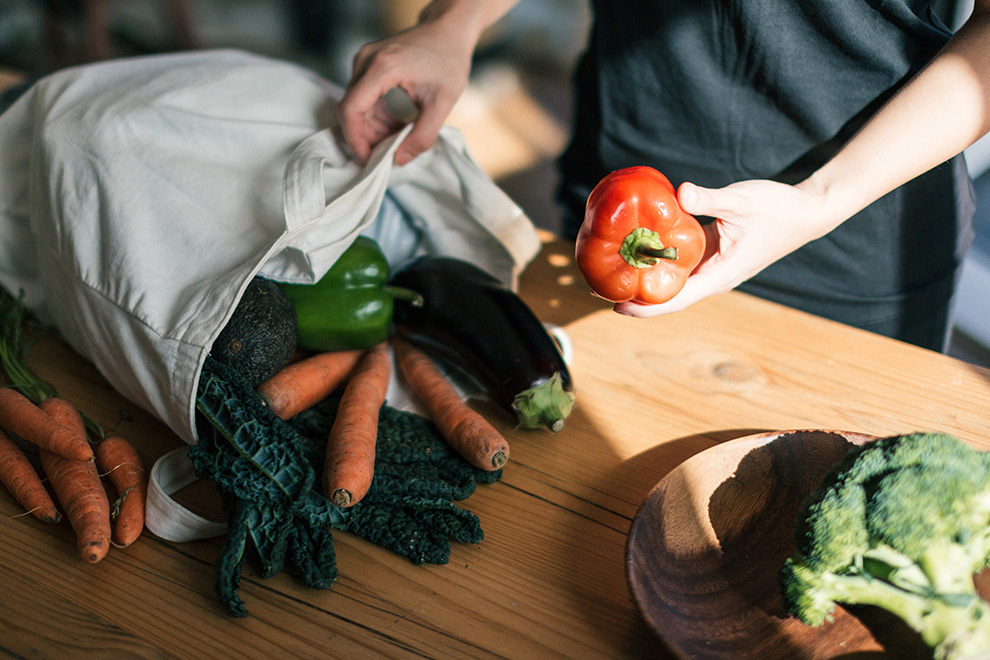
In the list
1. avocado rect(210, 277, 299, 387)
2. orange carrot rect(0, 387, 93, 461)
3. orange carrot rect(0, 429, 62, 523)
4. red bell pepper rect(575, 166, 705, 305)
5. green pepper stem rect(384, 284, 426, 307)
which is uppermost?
red bell pepper rect(575, 166, 705, 305)

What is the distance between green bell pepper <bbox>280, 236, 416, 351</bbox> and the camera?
40.4 inches

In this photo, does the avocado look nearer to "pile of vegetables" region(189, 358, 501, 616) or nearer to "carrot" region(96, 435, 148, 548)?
"pile of vegetables" region(189, 358, 501, 616)

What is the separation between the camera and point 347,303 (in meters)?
1.03

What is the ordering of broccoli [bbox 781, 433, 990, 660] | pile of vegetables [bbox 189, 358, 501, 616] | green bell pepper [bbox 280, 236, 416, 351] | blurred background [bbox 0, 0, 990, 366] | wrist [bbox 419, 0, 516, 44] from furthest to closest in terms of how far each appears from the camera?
blurred background [bbox 0, 0, 990, 366]
wrist [bbox 419, 0, 516, 44]
green bell pepper [bbox 280, 236, 416, 351]
pile of vegetables [bbox 189, 358, 501, 616]
broccoli [bbox 781, 433, 990, 660]

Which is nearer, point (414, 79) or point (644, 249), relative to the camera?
point (644, 249)

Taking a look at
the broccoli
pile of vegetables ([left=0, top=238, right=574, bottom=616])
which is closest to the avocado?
pile of vegetables ([left=0, top=238, right=574, bottom=616])

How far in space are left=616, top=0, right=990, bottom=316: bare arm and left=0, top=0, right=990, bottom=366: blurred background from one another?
2.37 m

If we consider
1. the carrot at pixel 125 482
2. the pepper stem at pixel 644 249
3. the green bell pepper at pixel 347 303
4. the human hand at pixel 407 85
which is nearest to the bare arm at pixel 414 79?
the human hand at pixel 407 85

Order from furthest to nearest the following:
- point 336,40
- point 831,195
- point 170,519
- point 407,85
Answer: point 336,40, point 407,85, point 831,195, point 170,519

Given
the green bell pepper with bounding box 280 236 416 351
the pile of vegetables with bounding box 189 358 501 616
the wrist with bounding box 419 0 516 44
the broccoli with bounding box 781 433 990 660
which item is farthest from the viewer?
the wrist with bounding box 419 0 516 44

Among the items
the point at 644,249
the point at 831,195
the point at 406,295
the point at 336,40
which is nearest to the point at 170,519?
the point at 406,295

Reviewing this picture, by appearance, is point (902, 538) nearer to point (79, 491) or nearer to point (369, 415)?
point (369, 415)

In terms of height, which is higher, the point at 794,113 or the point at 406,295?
the point at 794,113

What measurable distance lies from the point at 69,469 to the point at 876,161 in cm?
107
